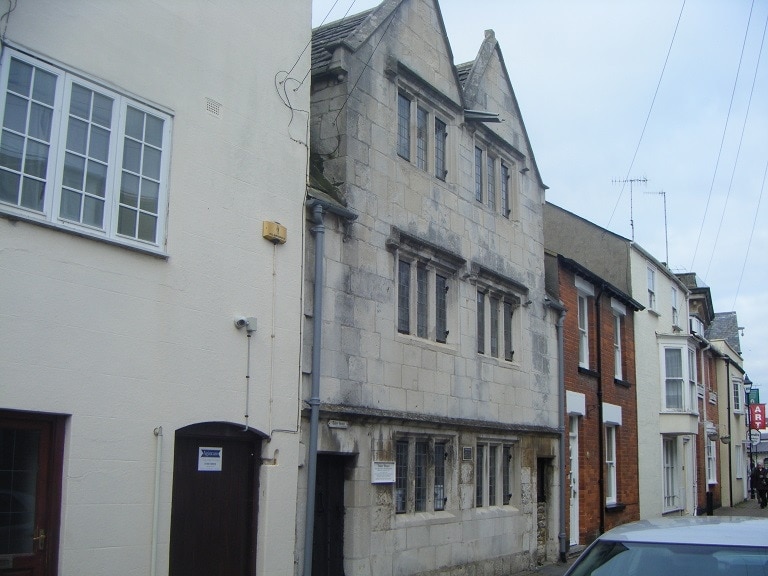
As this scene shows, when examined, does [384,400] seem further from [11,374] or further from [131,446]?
[11,374]

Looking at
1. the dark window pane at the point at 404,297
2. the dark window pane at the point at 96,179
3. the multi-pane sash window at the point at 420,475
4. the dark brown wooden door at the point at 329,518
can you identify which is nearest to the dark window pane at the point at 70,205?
the dark window pane at the point at 96,179

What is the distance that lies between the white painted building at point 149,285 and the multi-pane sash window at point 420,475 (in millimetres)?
3017

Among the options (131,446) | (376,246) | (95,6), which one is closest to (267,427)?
(131,446)

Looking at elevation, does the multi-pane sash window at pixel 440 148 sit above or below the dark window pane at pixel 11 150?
above

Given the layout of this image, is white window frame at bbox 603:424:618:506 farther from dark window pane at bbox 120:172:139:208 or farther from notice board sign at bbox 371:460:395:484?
dark window pane at bbox 120:172:139:208

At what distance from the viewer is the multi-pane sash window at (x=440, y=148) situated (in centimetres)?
1502

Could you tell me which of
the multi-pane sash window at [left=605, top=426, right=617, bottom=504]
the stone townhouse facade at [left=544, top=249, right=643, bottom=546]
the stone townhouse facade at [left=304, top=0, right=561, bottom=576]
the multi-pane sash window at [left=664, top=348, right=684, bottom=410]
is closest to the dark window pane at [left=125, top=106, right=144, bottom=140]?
the stone townhouse facade at [left=304, top=0, right=561, bottom=576]

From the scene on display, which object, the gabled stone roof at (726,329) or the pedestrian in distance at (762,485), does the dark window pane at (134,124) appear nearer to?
the pedestrian in distance at (762,485)

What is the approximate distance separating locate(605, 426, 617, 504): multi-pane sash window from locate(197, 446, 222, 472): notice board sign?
1355 cm

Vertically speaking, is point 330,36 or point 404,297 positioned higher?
point 330,36

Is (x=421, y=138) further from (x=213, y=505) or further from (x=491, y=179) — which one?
(x=213, y=505)

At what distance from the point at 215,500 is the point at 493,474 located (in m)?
7.44

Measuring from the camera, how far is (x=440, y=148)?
15211 mm

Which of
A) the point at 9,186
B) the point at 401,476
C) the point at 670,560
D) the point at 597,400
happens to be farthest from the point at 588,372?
the point at 9,186
